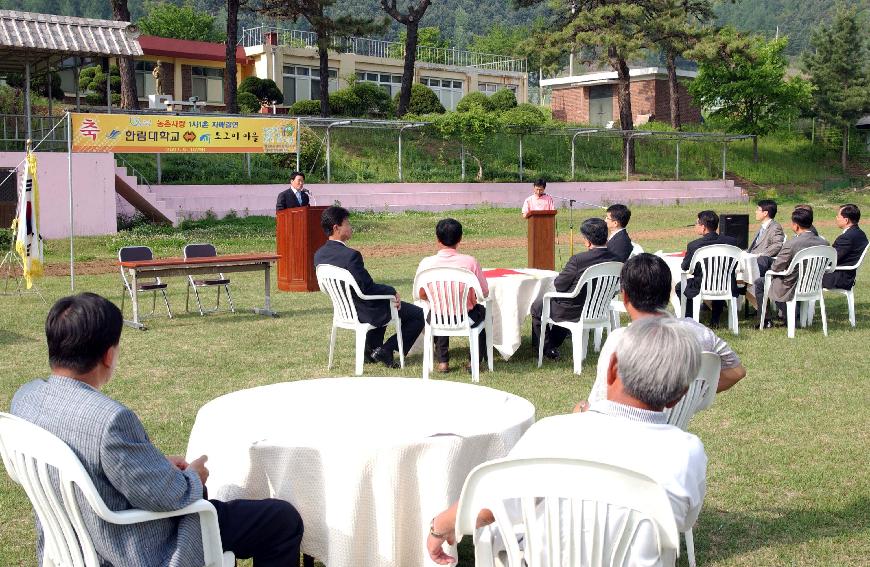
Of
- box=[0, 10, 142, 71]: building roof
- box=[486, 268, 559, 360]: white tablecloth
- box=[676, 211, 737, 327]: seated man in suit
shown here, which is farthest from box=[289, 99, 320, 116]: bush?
box=[486, 268, 559, 360]: white tablecloth

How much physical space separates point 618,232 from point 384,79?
41.5 metres

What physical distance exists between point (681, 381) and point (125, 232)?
19.5 m

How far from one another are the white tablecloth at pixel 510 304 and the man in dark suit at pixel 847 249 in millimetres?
3585

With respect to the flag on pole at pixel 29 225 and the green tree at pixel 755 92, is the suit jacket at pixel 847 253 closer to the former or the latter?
the flag on pole at pixel 29 225

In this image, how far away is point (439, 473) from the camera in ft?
11.1

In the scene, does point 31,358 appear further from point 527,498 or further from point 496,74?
point 496,74

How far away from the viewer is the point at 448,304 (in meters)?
7.59

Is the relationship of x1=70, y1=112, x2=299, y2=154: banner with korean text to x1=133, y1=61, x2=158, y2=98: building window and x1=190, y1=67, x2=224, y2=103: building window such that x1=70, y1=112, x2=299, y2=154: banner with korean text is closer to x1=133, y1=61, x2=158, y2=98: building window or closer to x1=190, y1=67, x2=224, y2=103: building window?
x1=133, y1=61, x2=158, y2=98: building window

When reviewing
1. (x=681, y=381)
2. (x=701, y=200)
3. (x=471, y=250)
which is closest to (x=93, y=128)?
(x=471, y=250)

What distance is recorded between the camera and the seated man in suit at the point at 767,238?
404 inches

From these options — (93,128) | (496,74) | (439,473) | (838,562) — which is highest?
(496,74)

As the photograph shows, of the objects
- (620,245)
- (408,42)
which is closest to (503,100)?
(408,42)

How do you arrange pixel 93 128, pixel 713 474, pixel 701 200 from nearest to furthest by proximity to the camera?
pixel 713 474 < pixel 93 128 < pixel 701 200

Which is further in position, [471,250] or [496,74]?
[496,74]
